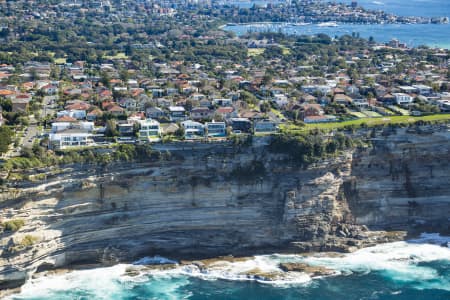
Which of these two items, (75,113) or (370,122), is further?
(75,113)

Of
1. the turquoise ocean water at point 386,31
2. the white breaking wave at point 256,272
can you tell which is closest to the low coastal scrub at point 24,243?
the white breaking wave at point 256,272

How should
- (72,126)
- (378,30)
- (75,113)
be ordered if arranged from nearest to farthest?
(72,126), (75,113), (378,30)

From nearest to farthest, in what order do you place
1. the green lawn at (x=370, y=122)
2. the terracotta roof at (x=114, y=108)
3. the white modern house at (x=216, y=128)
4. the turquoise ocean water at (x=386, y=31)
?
the white modern house at (x=216, y=128) < the green lawn at (x=370, y=122) < the terracotta roof at (x=114, y=108) < the turquoise ocean water at (x=386, y=31)

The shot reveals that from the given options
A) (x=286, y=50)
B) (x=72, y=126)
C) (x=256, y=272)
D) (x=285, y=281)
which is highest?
(x=286, y=50)

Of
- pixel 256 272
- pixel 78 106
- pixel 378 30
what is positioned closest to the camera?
pixel 256 272

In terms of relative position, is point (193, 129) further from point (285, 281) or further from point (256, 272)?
point (285, 281)

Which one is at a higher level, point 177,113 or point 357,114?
point 177,113

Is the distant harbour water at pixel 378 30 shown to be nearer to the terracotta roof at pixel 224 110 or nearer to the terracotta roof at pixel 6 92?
the terracotta roof at pixel 224 110

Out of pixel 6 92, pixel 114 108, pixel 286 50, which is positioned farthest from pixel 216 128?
pixel 286 50

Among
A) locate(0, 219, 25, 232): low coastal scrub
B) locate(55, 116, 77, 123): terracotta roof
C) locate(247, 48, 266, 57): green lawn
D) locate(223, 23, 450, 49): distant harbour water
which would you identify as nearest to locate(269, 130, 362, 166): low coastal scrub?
locate(55, 116, 77, 123): terracotta roof
